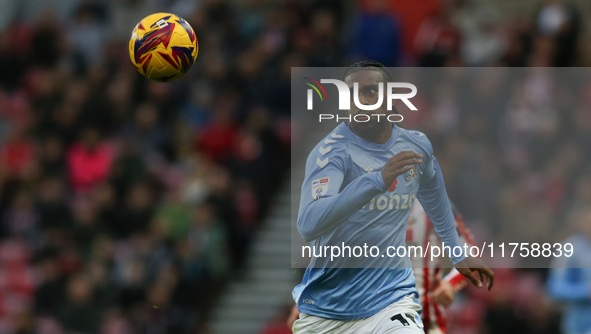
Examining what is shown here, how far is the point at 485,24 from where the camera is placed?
13516 mm

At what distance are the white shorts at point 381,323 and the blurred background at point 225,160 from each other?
193 inches

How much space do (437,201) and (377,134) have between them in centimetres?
79

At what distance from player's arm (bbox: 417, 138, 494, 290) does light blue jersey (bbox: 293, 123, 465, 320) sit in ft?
0.23

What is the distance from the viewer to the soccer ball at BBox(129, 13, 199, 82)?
6902 mm

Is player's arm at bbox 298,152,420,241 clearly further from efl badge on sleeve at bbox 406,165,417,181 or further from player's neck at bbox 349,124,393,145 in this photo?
efl badge on sleeve at bbox 406,165,417,181

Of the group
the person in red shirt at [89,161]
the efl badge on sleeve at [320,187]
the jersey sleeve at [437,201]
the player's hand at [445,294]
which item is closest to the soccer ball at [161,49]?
the efl badge on sleeve at [320,187]

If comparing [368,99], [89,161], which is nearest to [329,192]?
[368,99]

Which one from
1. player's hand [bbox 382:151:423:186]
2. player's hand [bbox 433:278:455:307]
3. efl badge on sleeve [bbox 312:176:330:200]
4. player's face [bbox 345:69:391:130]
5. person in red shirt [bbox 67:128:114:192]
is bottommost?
player's hand [bbox 433:278:455:307]

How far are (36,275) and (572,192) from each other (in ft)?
27.2

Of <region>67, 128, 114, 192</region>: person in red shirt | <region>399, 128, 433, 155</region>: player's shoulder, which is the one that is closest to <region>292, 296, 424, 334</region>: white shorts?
<region>399, 128, 433, 155</region>: player's shoulder

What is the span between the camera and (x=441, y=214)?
253 inches

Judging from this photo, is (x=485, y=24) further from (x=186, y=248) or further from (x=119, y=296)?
(x=119, y=296)

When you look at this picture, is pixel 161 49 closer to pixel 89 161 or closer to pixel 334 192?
pixel 334 192

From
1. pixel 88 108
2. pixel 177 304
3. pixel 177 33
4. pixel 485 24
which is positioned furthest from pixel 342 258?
pixel 88 108
